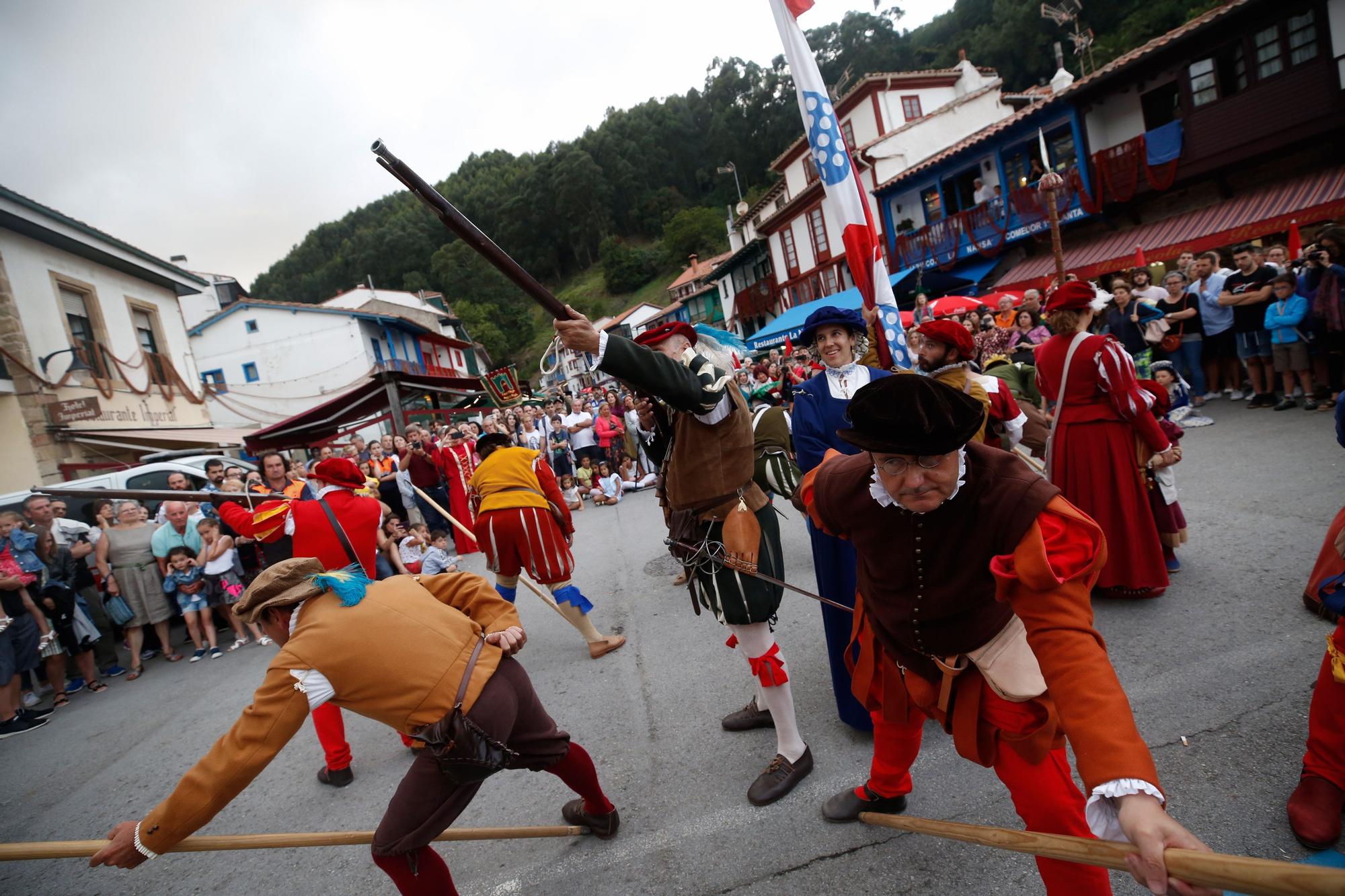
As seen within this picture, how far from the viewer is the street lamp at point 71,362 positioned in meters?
11.5

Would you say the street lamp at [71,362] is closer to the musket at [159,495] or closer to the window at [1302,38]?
the musket at [159,495]

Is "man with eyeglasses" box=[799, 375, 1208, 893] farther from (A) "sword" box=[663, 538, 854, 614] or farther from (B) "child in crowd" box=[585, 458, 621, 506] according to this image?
(B) "child in crowd" box=[585, 458, 621, 506]

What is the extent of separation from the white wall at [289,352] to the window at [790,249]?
64.8 ft

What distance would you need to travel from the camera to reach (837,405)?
2988mm

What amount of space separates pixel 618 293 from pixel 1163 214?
172 feet

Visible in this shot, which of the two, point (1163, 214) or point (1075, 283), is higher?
point (1163, 214)

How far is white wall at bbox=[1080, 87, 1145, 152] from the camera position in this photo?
15312mm

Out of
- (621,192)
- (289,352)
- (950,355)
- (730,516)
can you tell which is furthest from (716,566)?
(621,192)

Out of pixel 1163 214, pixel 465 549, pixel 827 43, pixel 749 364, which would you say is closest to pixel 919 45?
pixel 827 43

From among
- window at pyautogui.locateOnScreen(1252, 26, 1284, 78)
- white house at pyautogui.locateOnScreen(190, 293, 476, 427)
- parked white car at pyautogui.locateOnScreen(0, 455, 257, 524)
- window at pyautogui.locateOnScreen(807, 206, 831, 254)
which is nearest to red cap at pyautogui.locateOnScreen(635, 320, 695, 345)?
parked white car at pyautogui.locateOnScreen(0, 455, 257, 524)

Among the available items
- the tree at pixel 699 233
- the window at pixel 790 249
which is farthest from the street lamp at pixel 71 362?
the tree at pixel 699 233

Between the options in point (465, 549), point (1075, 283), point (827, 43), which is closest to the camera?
point (1075, 283)

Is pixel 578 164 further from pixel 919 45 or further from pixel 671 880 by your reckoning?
pixel 671 880

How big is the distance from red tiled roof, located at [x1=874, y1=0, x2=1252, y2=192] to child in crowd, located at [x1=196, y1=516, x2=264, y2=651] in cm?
1920
